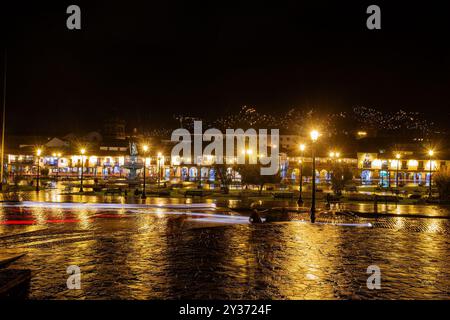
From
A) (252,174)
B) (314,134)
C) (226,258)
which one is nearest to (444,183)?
(252,174)

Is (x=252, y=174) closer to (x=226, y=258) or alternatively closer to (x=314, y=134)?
(x=314, y=134)

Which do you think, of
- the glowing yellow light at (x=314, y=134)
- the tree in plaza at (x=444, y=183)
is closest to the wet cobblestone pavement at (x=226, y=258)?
the glowing yellow light at (x=314, y=134)

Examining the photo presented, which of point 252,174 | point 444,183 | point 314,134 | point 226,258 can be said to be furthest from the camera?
point 252,174

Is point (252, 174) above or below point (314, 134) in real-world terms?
below

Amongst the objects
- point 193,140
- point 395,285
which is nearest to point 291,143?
point 193,140

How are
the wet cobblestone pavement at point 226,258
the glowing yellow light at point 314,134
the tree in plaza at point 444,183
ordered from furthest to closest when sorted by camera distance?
the tree in plaza at point 444,183
the glowing yellow light at point 314,134
the wet cobblestone pavement at point 226,258

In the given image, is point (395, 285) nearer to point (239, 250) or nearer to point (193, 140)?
point (239, 250)

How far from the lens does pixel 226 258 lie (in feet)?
29.1

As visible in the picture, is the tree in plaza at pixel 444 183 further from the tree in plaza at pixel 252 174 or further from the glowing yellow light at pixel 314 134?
the glowing yellow light at pixel 314 134

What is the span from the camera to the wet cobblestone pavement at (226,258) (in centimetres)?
654

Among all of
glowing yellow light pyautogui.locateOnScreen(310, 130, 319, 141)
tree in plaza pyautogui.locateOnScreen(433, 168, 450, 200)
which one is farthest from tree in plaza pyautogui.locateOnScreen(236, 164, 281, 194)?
glowing yellow light pyautogui.locateOnScreen(310, 130, 319, 141)

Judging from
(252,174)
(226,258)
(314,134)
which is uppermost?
(314,134)

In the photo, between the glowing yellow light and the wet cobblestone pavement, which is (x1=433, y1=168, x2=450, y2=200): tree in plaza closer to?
the wet cobblestone pavement

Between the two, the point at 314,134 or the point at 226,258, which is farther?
the point at 314,134
